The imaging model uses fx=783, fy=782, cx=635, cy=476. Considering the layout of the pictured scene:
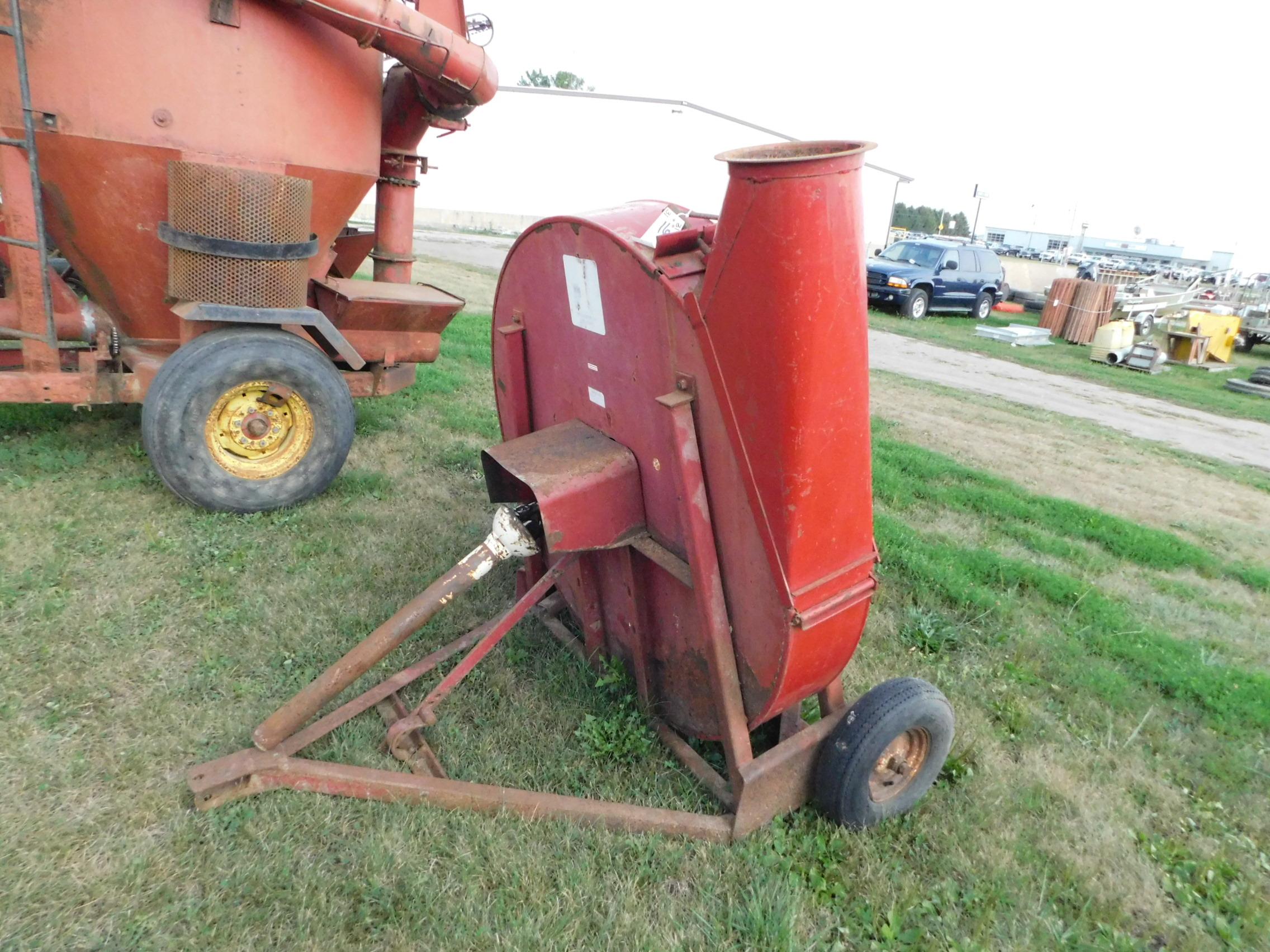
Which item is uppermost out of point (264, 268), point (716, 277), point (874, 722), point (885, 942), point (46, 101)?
point (46, 101)

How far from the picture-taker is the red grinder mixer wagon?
11.6 feet

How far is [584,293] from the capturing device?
258cm

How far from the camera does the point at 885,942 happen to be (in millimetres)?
2168

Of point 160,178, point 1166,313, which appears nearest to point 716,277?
point 160,178

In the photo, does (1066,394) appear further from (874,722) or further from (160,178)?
(160,178)

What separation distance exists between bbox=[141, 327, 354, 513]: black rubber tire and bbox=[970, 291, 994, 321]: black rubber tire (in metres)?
19.5

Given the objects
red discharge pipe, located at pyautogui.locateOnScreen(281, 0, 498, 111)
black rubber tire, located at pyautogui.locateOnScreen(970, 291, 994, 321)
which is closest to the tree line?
black rubber tire, located at pyautogui.locateOnScreen(970, 291, 994, 321)

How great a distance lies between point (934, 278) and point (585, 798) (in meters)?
19.1

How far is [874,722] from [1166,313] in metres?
21.2

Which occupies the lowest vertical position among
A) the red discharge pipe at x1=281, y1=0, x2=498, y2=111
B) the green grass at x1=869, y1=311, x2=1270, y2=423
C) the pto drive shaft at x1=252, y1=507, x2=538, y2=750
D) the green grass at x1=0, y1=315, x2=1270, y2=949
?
the green grass at x1=0, y1=315, x2=1270, y2=949

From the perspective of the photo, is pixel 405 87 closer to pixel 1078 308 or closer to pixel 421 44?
pixel 421 44

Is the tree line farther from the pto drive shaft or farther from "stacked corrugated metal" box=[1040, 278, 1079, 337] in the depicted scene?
the pto drive shaft

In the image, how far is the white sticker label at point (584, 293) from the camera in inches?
98.2

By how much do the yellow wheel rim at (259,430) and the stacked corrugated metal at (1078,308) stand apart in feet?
60.1
